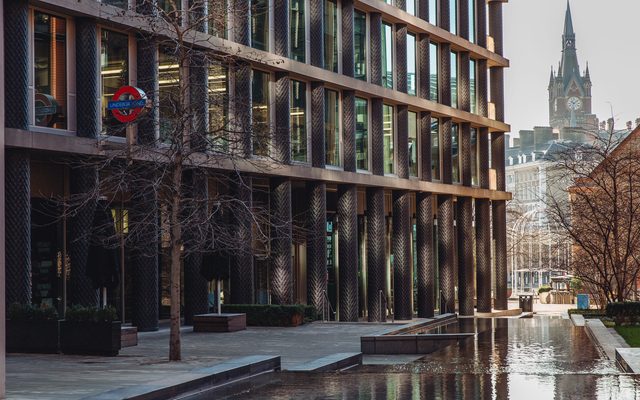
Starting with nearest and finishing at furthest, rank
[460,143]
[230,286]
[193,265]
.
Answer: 1. [193,265]
2. [230,286]
3. [460,143]

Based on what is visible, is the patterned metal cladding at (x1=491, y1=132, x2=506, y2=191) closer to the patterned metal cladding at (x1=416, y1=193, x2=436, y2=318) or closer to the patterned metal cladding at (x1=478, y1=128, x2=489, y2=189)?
the patterned metal cladding at (x1=478, y1=128, x2=489, y2=189)

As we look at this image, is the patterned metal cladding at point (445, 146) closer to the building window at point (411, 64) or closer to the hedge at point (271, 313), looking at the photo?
the building window at point (411, 64)

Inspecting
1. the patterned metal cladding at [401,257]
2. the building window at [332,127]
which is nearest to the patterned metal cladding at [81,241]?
the building window at [332,127]

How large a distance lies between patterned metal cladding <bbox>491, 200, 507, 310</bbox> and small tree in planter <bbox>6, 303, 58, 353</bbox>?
114 ft

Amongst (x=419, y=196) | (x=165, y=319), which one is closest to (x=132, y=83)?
(x=165, y=319)

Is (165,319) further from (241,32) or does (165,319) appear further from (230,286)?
(241,32)

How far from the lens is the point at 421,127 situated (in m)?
46.3

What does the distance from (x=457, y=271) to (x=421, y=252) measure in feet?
23.1

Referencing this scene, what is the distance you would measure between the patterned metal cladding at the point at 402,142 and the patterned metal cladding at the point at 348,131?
3.73 meters

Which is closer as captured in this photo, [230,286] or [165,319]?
[165,319]

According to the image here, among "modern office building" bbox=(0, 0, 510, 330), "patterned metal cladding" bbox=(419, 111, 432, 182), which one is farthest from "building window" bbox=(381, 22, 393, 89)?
"patterned metal cladding" bbox=(419, 111, 432, 182)

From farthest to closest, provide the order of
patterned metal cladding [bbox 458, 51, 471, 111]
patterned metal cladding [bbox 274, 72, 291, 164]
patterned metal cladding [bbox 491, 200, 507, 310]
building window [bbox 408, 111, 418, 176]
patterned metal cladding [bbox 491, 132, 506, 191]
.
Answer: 1. patterned metal cladding [bbox 491, 200, 507, 310]
2. patterned metal cladding [bbox 491, 132, 506, 191]
3. patterned metal cladding [bbox 458, 51, 471, 111]
4. building window [bbox 408, 111, 418, 176]
5. patterned metal cladding [bbox 274, 72, 291, 164]

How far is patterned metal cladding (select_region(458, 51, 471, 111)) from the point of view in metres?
50.3

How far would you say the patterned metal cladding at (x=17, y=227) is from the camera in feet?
83.9
